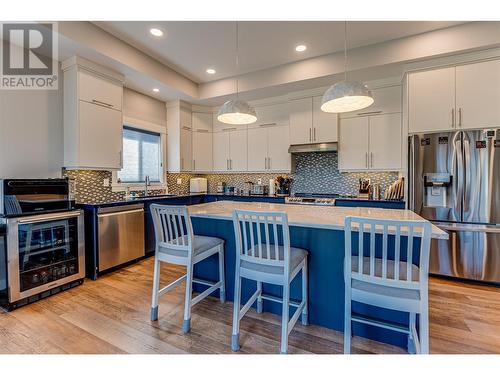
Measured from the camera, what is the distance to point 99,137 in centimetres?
321

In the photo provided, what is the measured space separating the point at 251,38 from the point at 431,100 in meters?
2.40

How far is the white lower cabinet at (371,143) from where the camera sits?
11.7 ft

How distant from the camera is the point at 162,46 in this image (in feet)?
10.5

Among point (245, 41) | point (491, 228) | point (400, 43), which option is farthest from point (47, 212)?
point (491, 228)

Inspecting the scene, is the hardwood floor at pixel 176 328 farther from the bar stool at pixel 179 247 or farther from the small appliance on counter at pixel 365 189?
the small appliance on counter at pixel 365 189

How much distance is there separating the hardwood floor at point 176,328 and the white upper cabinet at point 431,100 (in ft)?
6.47

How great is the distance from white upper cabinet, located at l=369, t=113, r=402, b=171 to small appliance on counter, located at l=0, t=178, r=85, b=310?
405 cm

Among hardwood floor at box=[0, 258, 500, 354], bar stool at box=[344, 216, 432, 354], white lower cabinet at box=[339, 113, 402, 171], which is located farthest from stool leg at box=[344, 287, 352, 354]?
white lower cabinet at box=[339, 113, 402, 171]

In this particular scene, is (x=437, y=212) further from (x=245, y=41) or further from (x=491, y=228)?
(x=245, y=41)

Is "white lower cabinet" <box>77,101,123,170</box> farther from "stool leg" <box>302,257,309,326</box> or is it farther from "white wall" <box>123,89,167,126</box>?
"stool leg" <box>302,257,309,326</box>

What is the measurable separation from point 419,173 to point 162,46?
370 cm

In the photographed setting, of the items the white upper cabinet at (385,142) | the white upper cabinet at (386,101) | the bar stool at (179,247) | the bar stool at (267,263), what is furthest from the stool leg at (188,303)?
the white upper cabinet at (386,101)
